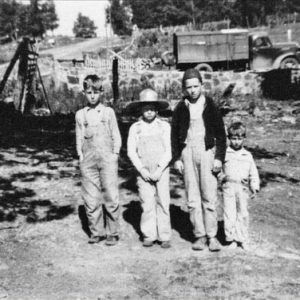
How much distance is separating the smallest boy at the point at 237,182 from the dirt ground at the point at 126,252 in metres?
0.29

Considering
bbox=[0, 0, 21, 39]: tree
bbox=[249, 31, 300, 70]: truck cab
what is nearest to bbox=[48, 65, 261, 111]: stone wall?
bbox=[249, 31, 300, 70]: truck cab

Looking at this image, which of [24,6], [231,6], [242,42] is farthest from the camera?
[24,6]

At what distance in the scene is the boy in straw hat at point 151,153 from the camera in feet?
14.7

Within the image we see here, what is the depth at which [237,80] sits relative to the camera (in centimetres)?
1733

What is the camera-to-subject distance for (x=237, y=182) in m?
4.53

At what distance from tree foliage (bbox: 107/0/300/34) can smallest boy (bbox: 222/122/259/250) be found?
61683 mm

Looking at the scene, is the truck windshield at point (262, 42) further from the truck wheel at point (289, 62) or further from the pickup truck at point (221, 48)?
the truck wheel at point (289, 62)

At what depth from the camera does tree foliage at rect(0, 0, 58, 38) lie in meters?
79.2

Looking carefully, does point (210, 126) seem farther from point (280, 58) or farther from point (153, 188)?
point (280, 58)

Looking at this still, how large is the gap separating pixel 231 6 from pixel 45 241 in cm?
6813

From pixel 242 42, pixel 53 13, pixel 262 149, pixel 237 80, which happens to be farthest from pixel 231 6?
pixel 262 149

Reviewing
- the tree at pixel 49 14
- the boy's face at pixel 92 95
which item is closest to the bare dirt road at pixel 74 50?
the boy's face at pixel 92 95

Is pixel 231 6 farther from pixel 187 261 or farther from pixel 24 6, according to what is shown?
pixel 187 261

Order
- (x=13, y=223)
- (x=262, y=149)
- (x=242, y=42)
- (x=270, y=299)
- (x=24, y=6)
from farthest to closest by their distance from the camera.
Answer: (x=24, y=6) < (x=242, y=42) < (x=262, y=149) < (x=13, y=223) < (x=270, y=299)
